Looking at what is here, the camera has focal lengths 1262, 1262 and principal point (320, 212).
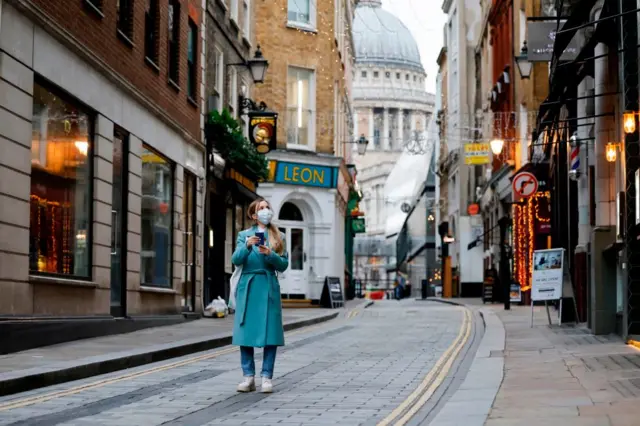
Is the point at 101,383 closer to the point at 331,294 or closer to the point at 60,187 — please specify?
the point at 60,187

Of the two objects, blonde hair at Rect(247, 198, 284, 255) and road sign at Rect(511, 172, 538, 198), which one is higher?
road sign at Rect(511, 172, 538, 198)

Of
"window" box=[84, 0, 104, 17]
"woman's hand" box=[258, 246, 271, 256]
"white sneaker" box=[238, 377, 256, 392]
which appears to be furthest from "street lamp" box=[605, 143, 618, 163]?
"white sneaker" box=[238, 377, 256, 392]

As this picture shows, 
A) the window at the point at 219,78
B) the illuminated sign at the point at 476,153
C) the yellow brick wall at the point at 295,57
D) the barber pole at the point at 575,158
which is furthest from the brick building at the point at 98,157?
the illuminated sign at the point at 476,153

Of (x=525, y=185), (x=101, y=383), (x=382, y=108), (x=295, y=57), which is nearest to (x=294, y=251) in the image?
(x=295, y=57)

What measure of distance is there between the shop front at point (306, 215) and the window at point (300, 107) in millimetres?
788

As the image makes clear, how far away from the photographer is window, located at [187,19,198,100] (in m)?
28.3

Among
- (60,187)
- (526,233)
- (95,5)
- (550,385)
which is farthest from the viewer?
(526,233)

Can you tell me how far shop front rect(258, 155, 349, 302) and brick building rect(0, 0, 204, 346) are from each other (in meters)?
14.7

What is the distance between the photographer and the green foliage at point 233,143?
30250 mm

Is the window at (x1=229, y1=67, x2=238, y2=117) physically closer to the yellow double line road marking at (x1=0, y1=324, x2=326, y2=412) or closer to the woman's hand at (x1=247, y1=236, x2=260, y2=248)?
the yellow double line road marking at (x1=0, y1=324, x2=326, y2=412)

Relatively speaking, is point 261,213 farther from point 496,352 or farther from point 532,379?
point 496,352

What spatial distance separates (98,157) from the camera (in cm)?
1986

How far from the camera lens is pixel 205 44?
29766 mm

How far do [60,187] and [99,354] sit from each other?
11.4 feet
